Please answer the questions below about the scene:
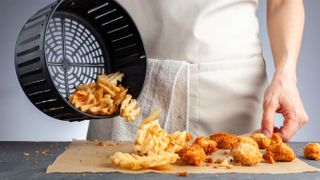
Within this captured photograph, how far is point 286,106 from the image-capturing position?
140 cm

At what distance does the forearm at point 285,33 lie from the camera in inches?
58.2

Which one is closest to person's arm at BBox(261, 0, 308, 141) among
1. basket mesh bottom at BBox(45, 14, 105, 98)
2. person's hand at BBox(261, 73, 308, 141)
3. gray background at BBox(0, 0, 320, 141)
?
person's hand at BBox(261, 73, 308, 141)

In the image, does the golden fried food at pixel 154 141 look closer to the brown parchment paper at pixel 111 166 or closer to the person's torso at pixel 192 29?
the brown parchment paper at pixel 111 166

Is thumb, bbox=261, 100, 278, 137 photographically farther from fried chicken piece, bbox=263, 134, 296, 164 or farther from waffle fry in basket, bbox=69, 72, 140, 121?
waffle fry in basket, bbox=69, 72, 140, 121

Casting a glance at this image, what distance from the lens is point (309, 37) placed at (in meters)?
3.09

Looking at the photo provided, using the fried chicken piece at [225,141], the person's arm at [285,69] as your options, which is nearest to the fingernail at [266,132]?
the person's arm at [285,69]

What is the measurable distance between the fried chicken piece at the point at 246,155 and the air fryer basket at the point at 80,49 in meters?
0.32

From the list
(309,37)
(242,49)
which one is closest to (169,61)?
(242,49)

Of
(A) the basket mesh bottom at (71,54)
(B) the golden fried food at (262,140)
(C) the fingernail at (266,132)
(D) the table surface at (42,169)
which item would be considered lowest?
(D) the table surface at (42,169)

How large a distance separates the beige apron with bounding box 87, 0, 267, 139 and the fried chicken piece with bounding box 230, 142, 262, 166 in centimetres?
41

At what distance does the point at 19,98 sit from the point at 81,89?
1977mm

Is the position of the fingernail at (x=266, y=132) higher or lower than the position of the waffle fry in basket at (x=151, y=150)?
higher

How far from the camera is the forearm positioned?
1.48m

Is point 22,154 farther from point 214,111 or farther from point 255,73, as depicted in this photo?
point 255,73
